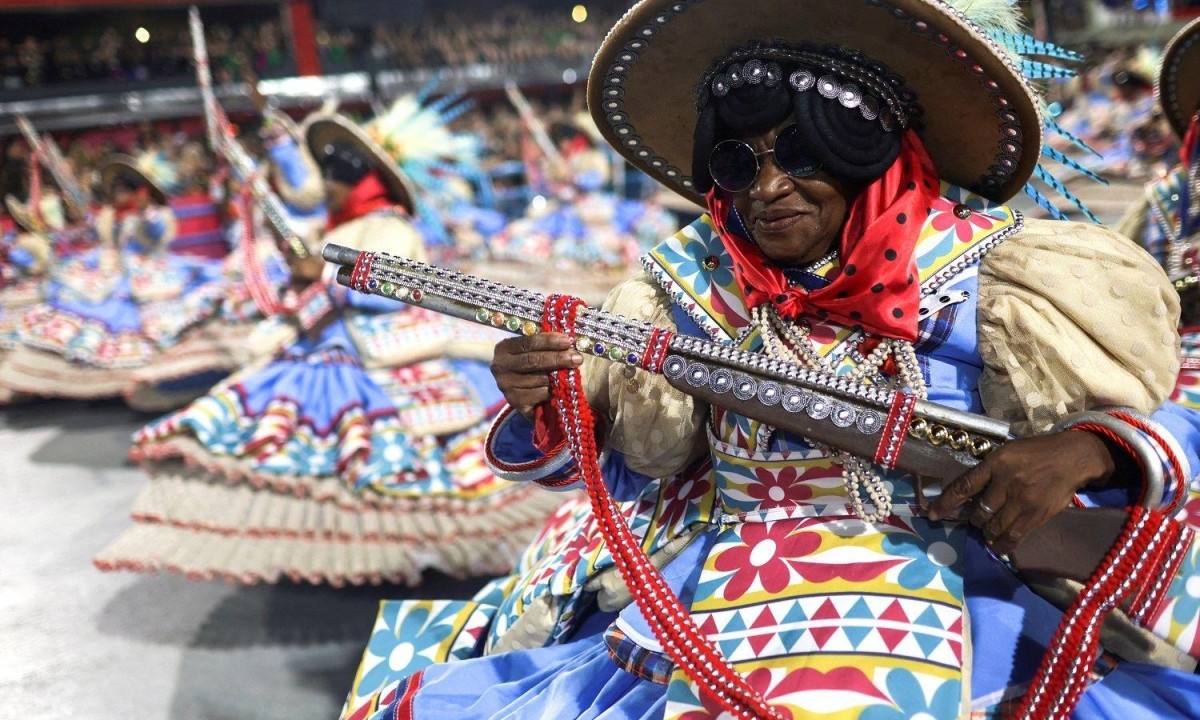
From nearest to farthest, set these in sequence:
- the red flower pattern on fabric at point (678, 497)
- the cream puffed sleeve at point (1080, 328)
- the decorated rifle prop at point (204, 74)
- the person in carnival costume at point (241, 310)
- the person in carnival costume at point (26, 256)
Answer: the cream puffed sleeve at point (1080, 328) → the red flower pattern on fabric at point (678, 497) → the decorated rifle prop at point (204, 74) → the person in carnival costume at point (241, 310) → the person in carnival costume at point (26, 256)

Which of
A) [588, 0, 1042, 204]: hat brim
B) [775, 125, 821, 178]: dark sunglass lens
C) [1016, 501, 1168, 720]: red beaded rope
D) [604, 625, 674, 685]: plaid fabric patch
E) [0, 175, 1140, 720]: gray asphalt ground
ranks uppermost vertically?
[588, 0, 1042, 204]: hat brim

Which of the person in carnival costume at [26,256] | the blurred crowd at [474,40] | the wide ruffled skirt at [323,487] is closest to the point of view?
the wide ruffled skirt at [323,487]

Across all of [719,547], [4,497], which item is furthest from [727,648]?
[4,497]

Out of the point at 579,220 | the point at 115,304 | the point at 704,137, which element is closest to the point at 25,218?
the point at 115,304

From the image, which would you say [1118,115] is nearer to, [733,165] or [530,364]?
[733,165]

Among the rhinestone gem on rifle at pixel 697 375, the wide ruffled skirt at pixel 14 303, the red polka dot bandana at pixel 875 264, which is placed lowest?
the wide ruffled skirt at pixel 14 303

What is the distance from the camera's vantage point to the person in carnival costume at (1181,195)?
2.36 meters

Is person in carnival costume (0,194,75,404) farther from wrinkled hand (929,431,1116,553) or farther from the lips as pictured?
wrinkled hand (929,431,1116,553)

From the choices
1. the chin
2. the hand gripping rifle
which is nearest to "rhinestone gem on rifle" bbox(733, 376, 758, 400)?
the hand gripping rifle

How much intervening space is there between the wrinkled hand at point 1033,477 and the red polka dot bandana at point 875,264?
24 cm

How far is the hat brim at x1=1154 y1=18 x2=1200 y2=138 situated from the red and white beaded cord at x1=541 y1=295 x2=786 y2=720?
6.40 feet

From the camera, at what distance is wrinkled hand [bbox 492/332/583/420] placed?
4.71ft

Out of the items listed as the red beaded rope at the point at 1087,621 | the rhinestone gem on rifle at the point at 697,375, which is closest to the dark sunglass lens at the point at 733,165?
the rhinestone gem on rifle at the point at 697,375

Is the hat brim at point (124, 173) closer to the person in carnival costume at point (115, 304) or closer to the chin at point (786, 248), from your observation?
the person in carnival costume at point (115, 304)
